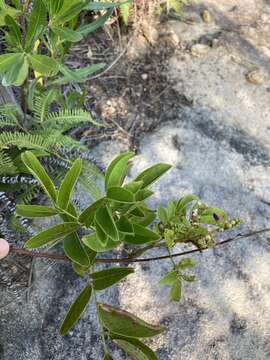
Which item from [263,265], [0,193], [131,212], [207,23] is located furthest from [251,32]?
[131,212]

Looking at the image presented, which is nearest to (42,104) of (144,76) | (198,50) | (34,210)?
(144,76)

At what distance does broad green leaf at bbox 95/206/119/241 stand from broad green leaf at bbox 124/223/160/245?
0.11 m

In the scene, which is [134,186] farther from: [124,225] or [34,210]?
[34,210]

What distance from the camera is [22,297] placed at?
189 centimetres

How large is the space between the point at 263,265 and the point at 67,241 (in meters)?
1.11

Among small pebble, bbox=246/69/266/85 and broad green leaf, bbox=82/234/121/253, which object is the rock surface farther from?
broad green leaf, bbox=82/234/121/253

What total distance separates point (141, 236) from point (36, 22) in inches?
31.5

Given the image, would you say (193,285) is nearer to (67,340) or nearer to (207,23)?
(67,340)

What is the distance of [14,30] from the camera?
5.16ft

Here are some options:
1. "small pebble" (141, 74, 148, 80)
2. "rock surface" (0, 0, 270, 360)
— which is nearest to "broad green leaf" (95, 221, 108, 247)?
"rock surface" (0, 0, 270, 360)

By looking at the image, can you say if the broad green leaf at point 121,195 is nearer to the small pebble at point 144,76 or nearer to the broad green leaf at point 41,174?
the broad green leaf at point 41,174

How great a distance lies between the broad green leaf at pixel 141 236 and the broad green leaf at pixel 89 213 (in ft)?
0.40

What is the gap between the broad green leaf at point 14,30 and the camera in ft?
5.02

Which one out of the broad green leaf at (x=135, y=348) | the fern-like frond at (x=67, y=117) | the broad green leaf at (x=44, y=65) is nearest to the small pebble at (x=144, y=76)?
the fern-like frond at (x=67, y=117)
